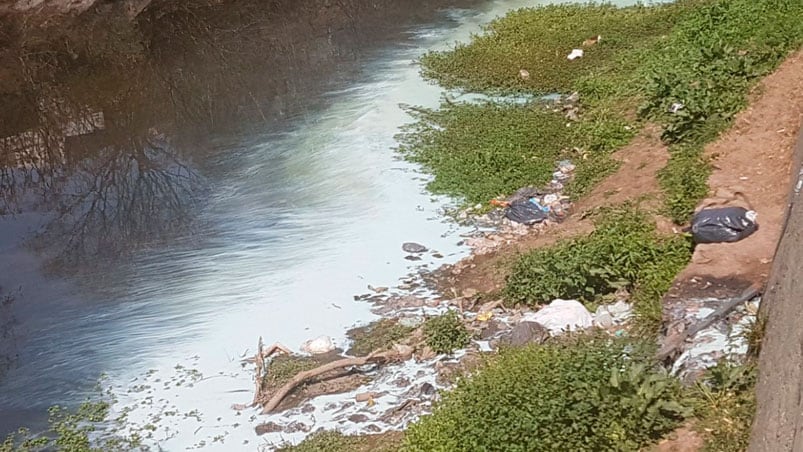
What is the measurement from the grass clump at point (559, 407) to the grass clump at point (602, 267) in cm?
120

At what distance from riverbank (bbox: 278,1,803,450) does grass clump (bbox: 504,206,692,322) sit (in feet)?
0.05

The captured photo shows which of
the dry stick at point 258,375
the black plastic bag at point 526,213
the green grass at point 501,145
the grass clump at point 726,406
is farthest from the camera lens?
the green grass at point 501,145

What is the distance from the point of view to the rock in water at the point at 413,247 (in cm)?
655

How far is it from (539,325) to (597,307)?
48cm

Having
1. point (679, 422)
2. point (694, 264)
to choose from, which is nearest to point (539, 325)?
point (694, 264)

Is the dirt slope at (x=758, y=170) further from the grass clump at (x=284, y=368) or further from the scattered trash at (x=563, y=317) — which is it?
the grass clump at (x=284, y=368)

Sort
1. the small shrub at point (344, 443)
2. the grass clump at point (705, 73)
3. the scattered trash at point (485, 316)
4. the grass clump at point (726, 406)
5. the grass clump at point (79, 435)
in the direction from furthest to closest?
the grass clump at point (705, 73) → the scattered trash at point (485, 316) → the grass clump at point (79, 435) → the small shrub at point (344, 443) → the grass clump at point (726, 406)

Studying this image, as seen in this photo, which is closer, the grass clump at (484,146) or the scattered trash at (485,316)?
the scattered trash at (485,316)

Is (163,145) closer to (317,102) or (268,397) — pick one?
(317,102)

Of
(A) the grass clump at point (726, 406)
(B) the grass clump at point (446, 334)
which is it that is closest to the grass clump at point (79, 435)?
(B) the grass clump at point (446, 334)

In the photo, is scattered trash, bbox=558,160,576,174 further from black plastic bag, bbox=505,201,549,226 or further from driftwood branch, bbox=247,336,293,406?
driftwood branch, bbox=247,336,293,406

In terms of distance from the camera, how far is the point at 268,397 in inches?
195

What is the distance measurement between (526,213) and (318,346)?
2308 mm

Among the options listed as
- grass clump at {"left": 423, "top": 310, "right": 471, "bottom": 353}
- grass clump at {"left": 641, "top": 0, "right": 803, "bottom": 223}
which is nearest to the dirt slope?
grass clump at {"left": 641, "top": 0, "right": 803, "bottom": 223}
